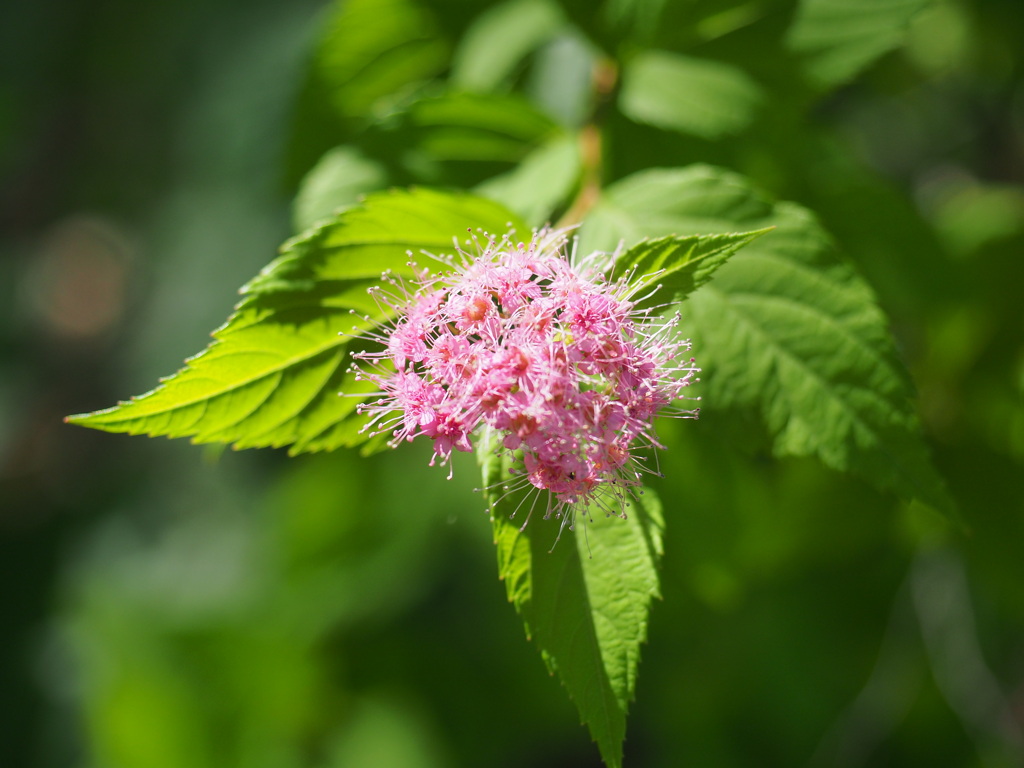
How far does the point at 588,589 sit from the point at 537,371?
0.91 ft

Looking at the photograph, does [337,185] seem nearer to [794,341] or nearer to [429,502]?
[794,341]

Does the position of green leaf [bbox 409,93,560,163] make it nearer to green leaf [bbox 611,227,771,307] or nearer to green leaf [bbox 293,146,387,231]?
green leaf [bbox 293,146,387,231]

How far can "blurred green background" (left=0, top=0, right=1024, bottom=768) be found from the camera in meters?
1.72

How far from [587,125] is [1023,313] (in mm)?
1214

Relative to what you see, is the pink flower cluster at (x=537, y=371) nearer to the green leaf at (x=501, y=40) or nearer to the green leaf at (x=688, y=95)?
the green leaf at (x=688, y=95)

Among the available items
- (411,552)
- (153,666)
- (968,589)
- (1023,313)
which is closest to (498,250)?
(1023,313)

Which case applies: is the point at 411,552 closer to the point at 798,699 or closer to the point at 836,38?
the point at 798,699

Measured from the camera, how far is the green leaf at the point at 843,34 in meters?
1.44

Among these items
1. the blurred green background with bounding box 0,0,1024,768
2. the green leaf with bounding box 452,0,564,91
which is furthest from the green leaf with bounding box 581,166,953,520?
the green leaf with bounding box 452,0,564,91

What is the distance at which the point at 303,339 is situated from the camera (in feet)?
3.58

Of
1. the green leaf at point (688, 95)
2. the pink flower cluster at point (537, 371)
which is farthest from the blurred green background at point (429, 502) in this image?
the pink flower cluster at point (537, 371)

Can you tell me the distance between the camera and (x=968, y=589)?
8.25ft

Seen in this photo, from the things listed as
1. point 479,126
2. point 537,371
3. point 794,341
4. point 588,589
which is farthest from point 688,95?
point 588,589

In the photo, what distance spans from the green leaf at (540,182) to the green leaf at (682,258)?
0.30 metres
